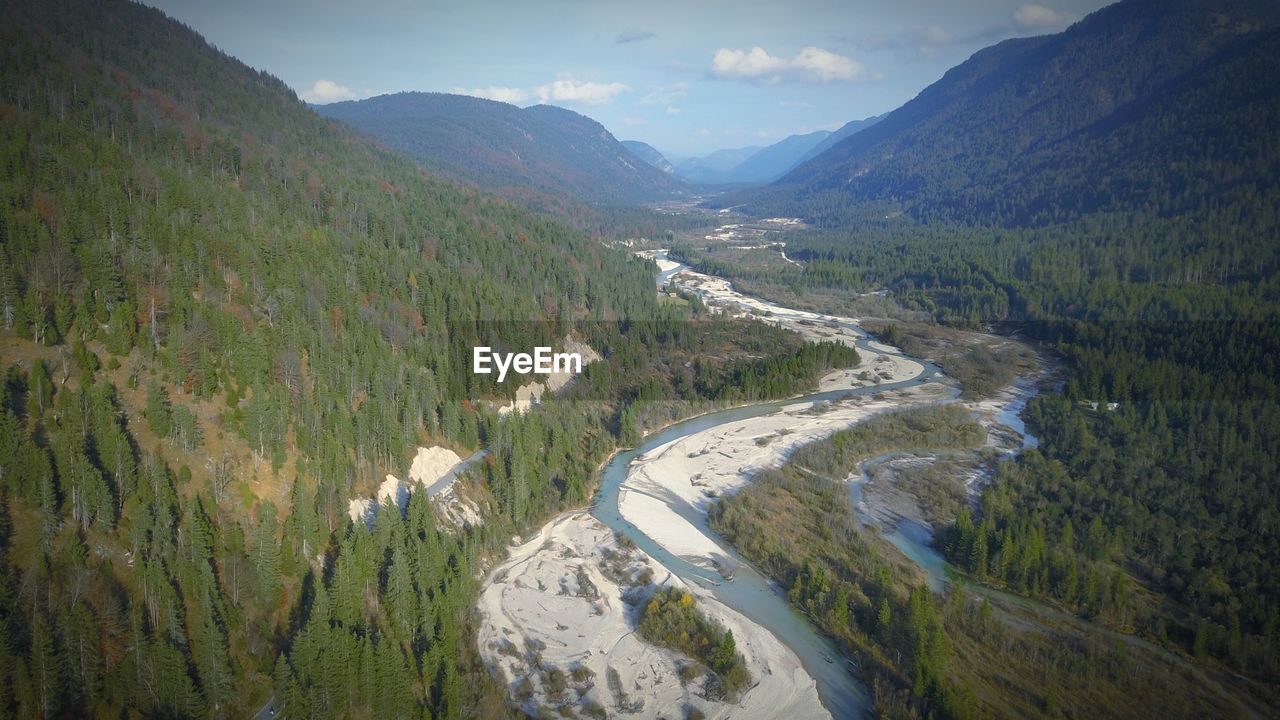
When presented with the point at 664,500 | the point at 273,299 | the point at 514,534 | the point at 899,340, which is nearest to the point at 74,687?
the point at 514,534

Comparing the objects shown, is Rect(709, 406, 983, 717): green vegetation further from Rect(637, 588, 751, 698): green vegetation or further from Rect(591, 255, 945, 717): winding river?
Answer: Rect(637, 588, 751, 698): green vegetation

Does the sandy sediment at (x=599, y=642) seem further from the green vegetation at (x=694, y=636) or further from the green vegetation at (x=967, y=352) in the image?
the green vegetation at (x=967, y=352)

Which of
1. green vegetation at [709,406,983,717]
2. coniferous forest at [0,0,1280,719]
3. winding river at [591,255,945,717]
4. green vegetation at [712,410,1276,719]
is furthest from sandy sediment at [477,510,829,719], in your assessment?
green vegetation at [712,410,1276,719]

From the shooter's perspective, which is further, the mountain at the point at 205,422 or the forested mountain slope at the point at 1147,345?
the forested mountain slope at the point at 1147,345

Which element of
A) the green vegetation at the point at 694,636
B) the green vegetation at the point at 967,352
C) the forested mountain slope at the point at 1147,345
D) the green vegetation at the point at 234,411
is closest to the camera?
the green vegetation at the point at 234,411

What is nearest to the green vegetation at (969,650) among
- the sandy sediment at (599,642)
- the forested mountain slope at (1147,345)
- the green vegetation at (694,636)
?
the forested mountain slope at (1147,345)

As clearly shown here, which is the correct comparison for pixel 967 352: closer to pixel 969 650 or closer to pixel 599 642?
pixel 969 650
